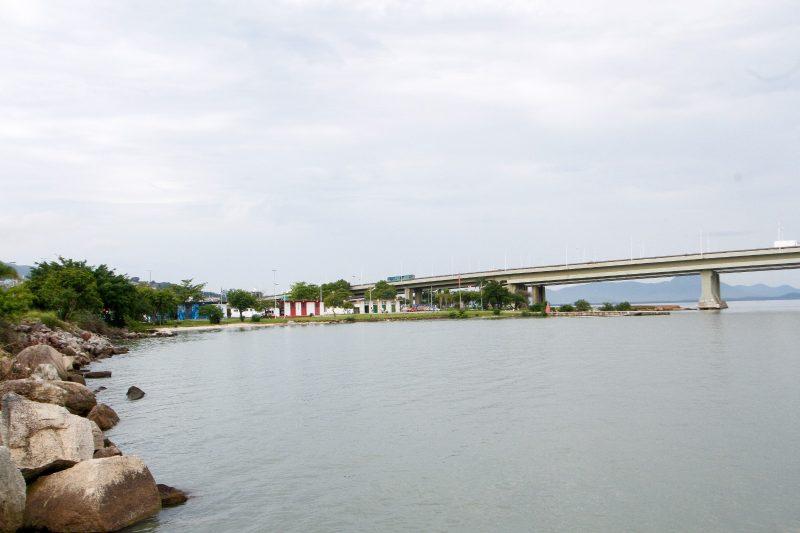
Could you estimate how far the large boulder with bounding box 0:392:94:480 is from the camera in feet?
45.9

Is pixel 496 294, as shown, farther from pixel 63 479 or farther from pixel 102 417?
pixel 63 479

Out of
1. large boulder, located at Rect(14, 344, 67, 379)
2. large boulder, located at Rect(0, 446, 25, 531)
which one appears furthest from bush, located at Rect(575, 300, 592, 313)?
large boulder, located at Rect(0, 446, 25, 531)

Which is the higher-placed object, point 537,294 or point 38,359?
point 537,294

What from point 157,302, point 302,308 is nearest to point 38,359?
point 157,302

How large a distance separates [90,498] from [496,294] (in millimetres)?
157152

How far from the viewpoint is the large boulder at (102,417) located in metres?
24.0

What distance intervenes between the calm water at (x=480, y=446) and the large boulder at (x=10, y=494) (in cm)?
243

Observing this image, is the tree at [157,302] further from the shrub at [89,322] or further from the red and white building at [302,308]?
the red and white building at [302,308]

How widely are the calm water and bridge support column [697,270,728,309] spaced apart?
107426mm

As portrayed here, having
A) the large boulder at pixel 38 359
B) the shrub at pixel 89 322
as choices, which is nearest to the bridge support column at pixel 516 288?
the shrub at pixel 89 322

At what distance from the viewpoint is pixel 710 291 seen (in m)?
143

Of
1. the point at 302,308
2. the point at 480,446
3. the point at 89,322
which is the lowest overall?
the point at 480,446

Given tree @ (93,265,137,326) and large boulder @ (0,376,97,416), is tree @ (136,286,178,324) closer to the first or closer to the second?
tree @ (93,265,137,326)

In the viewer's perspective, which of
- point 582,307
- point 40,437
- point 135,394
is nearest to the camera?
point 40,437
